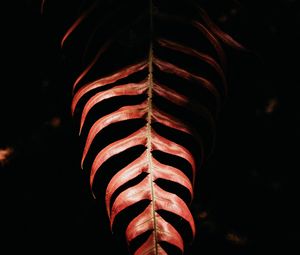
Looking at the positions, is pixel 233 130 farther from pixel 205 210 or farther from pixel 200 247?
pixel 200 247

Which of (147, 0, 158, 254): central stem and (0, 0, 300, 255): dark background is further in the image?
(0, 0, 300, 255): dark background

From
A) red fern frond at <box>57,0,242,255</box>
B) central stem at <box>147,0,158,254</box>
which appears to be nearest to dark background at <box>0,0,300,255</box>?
red fern frond at <box>57,0,242,255</box>

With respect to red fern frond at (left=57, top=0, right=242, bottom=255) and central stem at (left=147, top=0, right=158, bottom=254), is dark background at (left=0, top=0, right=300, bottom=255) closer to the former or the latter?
red fern frond at (left=57, top=0, right=242, bottom=255)

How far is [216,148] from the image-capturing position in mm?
1293

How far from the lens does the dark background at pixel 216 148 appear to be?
1.21 metres

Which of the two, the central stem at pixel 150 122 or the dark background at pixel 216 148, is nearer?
the central stem at pixel 150 122

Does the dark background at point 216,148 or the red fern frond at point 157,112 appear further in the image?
the dark background at point 216,148

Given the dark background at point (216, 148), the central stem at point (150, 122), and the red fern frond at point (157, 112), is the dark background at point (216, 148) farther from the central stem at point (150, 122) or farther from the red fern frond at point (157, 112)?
the central stem at point (150, 122)

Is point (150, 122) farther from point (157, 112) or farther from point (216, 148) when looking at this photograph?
point (216, 148)

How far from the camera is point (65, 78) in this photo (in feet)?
4.48

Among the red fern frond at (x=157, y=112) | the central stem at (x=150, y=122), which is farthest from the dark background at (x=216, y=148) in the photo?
the central stem at (x=150, y=122)

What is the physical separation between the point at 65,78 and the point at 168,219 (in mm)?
591

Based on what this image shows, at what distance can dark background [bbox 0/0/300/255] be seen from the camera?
1214mm

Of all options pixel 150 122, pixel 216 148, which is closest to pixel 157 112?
pixel 150 122
